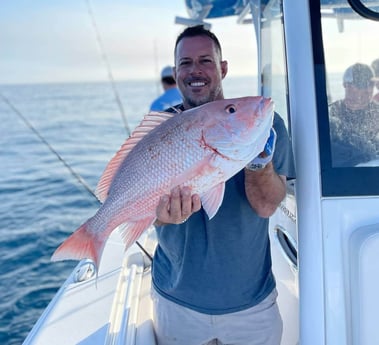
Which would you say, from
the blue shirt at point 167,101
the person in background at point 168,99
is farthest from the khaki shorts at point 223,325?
the blue shirt at point 167,101

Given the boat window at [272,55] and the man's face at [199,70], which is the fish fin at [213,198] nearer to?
the man's face at [199,70]

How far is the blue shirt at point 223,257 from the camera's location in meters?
1.67

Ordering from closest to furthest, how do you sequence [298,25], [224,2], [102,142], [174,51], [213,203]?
[213,203] → [298,25] → [174,51] → [224,2] → [102,142]

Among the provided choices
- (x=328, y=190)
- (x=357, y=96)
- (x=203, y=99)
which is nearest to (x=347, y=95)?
(x=357, y=96)

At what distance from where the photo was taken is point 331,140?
1.45 m

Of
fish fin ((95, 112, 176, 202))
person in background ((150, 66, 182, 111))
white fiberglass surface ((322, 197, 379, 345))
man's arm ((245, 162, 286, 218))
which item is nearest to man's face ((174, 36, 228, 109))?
fish fin ((95, 112, 176, 202))

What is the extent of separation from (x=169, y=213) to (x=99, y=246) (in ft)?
0.90

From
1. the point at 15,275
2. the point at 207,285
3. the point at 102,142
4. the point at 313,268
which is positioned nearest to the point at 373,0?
the point at 313,268

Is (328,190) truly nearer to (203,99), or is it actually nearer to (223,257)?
(223,257)

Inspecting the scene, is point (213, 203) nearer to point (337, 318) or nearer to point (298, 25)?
point (337, 318)

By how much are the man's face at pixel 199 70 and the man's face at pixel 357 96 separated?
1.77 ft

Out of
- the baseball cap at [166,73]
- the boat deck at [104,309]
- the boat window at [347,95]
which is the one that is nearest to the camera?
the boat window at [347,95]

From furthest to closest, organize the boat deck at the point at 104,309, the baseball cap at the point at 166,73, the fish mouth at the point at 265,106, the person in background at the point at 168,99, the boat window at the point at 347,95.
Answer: the baseball cap at the point at 166,73 < the person in background at the point at 168,99 < the boat deck at the point at 104,309 < the boat window at the point at 347,95 < the fish mouth at the point at 265,106

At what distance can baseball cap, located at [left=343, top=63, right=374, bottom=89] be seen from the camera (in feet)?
4.83
